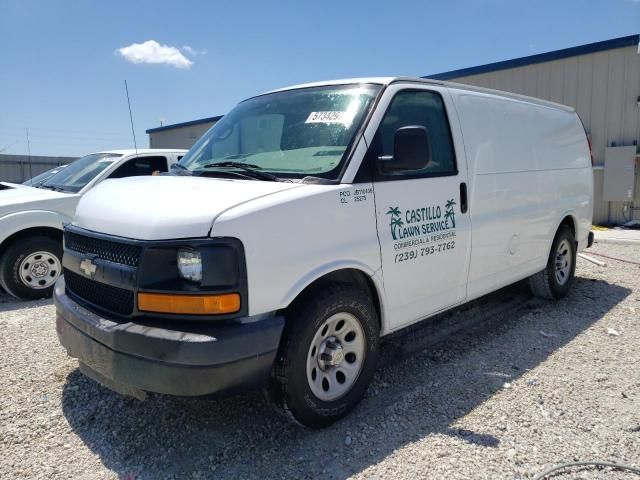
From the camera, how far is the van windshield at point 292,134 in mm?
3281

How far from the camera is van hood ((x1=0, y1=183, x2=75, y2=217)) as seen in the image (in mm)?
5973

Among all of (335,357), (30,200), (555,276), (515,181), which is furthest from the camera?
(30,200)

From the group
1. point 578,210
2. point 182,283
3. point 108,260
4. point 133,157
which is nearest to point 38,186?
point 133,157

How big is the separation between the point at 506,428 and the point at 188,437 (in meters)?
1.93

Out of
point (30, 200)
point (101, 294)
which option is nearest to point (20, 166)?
point (30, 200)

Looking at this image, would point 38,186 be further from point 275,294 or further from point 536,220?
point 536,220

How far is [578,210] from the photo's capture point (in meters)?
6.01

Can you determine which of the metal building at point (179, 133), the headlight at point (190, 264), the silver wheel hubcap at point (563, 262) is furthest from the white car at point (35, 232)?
the metal building at point (179, 133)

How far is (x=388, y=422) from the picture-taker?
3.22 m

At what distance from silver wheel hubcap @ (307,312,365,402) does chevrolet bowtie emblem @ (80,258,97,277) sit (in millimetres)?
A: 1327

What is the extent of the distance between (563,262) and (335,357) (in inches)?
156

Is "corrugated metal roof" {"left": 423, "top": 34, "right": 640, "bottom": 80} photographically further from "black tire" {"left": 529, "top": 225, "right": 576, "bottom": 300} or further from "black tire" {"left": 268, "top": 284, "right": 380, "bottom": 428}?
"black tire" {"left": 268, "top": 284, "right": 380, "bottom": 428}

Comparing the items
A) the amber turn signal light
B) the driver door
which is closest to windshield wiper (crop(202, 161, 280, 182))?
the driver door

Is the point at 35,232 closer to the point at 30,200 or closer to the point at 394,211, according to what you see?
the point at 30,200
